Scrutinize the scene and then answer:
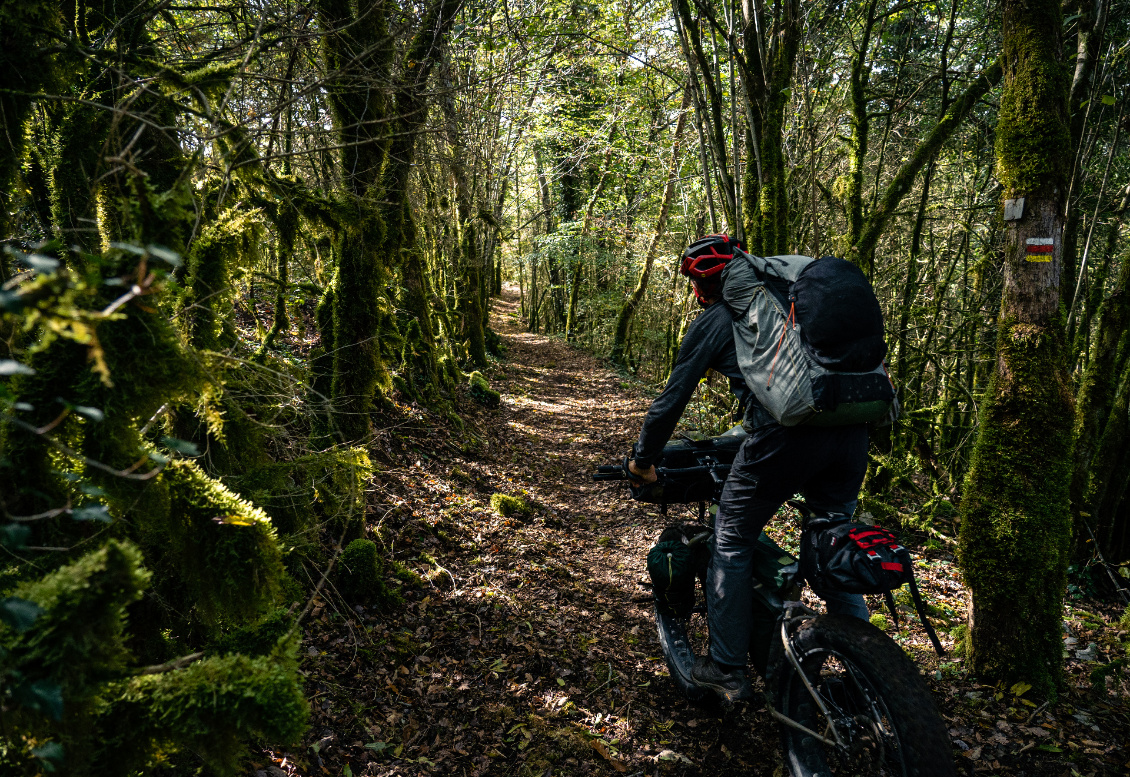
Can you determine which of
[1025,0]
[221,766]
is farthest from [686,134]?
[221,766]

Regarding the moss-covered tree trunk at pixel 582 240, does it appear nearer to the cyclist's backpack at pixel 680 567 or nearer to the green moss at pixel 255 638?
the cyclist's backpack at pixel 680 567

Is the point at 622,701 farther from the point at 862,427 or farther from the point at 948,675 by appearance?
the point at 862,427

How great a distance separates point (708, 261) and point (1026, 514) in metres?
2.38

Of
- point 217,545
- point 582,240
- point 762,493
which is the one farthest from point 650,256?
point 217,545

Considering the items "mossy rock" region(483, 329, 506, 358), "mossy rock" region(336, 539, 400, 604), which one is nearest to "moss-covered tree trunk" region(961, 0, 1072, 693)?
"mossy rock" region(336, 539, 400, 604)

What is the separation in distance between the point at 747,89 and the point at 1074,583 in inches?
237

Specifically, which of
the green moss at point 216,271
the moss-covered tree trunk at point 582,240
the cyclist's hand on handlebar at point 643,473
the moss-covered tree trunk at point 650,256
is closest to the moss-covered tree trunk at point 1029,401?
the cyclist's hand on handlebar at point 643,473

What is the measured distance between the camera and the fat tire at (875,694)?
81.1 inches

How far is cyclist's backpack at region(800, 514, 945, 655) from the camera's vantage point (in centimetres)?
232

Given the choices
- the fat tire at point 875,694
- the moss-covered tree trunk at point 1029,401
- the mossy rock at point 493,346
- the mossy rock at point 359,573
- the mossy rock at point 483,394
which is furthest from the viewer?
the mossy rock at point 493,346

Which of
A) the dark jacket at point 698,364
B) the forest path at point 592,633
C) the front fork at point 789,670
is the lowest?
the forest path at point 592,633

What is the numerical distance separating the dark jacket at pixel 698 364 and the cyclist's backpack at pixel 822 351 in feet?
0.78

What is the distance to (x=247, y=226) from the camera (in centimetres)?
259

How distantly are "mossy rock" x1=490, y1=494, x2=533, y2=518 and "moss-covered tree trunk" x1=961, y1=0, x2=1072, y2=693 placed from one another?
4.41 m
